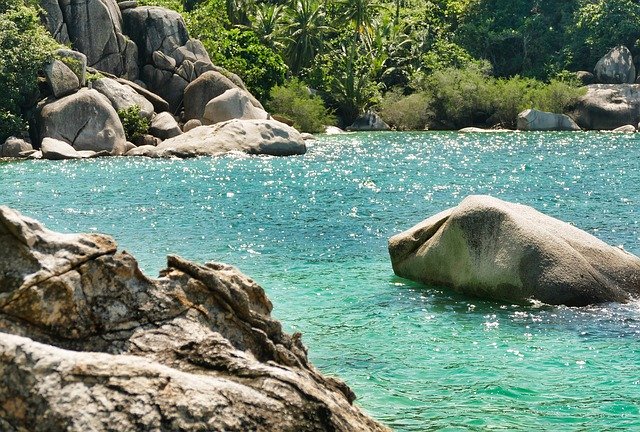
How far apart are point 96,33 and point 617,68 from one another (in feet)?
148

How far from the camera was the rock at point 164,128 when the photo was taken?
46.3m

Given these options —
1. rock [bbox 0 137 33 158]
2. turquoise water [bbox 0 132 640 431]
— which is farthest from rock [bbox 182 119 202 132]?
rock [bbox 0 137 33 158]

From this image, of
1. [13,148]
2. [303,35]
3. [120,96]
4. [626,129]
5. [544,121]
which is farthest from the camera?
[303,35]

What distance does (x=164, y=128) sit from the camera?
152 feet

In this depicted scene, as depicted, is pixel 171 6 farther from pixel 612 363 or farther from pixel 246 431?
pixel 246 431

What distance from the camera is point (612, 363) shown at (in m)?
9.93

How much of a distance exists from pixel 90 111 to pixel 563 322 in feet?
111

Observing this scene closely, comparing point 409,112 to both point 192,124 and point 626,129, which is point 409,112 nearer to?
point 626,129

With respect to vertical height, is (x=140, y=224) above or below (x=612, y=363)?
below

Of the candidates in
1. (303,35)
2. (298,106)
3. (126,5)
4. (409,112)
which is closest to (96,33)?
(126,5)

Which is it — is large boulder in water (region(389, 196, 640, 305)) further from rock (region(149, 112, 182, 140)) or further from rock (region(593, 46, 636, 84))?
rock (region(593, 46, 636, 84))

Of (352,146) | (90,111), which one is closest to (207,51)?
(352,146)

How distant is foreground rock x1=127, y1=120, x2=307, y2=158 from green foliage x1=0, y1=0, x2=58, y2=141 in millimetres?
6066

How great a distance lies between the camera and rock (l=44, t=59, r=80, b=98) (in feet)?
143
